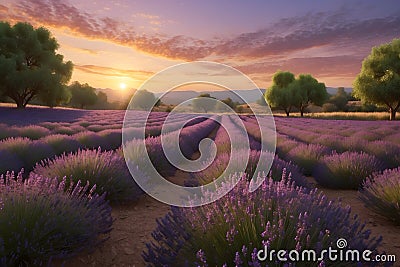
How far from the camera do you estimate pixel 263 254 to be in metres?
1.65

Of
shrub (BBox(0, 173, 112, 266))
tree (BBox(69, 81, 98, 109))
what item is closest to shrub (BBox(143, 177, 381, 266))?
shrub (BBox(0, 173, 112, 266))

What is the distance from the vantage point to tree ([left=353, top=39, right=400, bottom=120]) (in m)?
27.2

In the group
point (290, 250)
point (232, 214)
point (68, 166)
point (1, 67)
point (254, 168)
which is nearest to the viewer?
point (290, 250)

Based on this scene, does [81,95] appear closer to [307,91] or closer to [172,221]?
[307,91]

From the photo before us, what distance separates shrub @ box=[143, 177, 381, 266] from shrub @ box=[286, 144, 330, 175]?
4159 mm

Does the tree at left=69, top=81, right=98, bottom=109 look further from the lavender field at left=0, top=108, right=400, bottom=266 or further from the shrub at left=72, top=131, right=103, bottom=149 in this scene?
the lavender field at left=0, top=108, right=400, bottom=266

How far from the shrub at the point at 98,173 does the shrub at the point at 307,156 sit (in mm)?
3767

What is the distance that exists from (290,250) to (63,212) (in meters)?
1.82

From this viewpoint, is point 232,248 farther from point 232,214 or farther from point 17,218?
point 17,218

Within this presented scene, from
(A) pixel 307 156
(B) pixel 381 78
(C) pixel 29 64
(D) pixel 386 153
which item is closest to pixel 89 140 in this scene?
(A) pixel 307 156

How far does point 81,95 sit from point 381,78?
6067cm

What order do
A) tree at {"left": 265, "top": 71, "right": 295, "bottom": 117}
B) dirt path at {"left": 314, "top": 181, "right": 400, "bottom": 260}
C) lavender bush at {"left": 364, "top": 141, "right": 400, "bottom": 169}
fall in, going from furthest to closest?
tree at {"left": 265, "top": 71, "right": 295, "bottom": 117} < lavender bush at {"left": 364, "top": 141, "right": 400, "bottom": 169} < dirt path at {"left": 314, "top": 181, "right": 400, "bottom": 260}

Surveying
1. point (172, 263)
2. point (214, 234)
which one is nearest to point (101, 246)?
→ point (172, 263)

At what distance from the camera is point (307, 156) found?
6336mm
